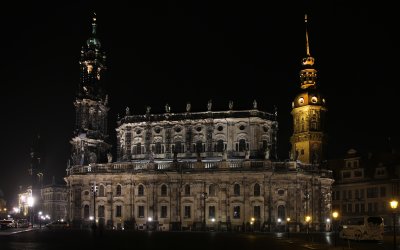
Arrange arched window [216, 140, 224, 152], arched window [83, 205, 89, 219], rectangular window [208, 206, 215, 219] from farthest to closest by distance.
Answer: arched window [83, 205, 89, 219], arched window [216, 140, 224, 152], rectangular window [208, 206, 215, 219]

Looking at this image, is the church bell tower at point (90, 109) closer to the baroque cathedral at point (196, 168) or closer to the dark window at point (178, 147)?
the baroque cathedral at point (196, 168)

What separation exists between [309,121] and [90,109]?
117 feet

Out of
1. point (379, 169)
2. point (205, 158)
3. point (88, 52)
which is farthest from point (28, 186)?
point (379, 169)

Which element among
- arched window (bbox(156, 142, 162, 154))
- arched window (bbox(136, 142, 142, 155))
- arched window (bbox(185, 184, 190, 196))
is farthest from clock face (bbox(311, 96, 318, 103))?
arched window (bbox(136, 142, 142, 155))

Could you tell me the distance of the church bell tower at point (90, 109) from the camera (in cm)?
10444

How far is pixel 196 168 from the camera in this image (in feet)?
306

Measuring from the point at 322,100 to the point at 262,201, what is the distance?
2261cm

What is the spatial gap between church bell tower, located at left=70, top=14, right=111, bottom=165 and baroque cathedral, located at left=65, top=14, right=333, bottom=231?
165 mm

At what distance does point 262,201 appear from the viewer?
91188 millimetres

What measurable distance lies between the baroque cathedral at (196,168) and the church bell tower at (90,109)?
0.16 m

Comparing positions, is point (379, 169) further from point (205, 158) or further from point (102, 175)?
point (102, 175)

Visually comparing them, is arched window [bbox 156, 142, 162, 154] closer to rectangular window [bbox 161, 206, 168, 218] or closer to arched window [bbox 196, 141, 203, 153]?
arched window [bbox 196, 141, 203, 153]

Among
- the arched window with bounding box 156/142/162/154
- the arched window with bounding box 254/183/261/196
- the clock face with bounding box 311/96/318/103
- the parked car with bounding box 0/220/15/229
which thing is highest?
the clock face with bounding box 311/96/318/103

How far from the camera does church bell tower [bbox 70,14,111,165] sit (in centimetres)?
10444
